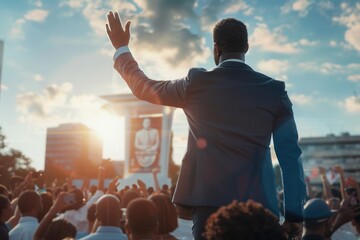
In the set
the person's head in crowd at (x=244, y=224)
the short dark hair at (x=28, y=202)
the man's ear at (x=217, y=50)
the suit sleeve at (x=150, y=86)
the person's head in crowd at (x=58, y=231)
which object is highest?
the man's ear at (x=217, y=50)

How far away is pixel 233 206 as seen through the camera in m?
1.77

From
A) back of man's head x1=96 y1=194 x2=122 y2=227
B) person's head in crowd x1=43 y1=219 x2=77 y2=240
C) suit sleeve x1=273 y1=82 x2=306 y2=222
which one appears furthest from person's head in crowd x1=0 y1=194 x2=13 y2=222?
suit sleeve x1=273 y1=82 x2=306 y2=222

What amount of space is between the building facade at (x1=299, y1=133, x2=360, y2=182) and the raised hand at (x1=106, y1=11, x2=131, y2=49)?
10634 centimetres

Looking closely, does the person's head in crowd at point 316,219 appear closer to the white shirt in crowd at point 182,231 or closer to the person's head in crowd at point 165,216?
the person's head in crowd at point 165,216

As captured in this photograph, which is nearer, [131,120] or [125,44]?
[125,44]

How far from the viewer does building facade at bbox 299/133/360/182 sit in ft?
348

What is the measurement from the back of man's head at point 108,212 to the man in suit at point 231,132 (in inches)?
85.8

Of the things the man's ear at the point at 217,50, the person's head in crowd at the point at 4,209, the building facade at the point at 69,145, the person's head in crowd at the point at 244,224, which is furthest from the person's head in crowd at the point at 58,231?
the building facade at the point at 69,145

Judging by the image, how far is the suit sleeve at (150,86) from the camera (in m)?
2.67

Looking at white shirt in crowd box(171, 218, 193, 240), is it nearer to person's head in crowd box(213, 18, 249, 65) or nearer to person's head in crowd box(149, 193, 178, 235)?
person's head in crowd box(149, 193, 178, 235)

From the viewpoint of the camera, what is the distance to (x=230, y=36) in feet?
8.75

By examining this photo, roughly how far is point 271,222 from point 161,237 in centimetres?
363

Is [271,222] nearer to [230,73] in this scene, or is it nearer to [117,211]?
[230,73]

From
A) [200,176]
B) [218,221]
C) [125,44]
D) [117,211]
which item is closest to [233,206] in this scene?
[218,221]
